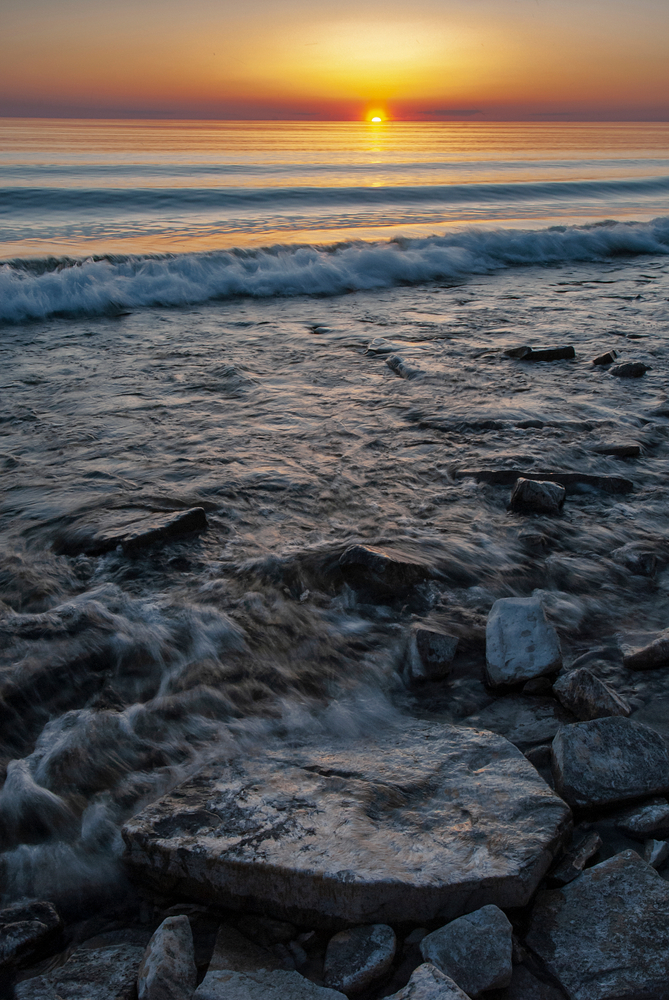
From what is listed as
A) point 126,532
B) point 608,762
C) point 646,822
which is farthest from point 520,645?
point 126,532

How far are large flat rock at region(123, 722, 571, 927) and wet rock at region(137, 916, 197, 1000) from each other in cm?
11

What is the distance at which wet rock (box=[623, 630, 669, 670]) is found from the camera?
7.23ft

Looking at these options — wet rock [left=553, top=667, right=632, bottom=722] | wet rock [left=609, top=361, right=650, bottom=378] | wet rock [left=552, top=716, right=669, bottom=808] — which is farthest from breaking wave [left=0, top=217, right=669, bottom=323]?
wet rock [left=552, top=716, right=669, bottom=808]

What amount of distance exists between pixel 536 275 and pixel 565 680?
9.50m

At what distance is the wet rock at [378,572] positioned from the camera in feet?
8.83

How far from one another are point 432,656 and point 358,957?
1.02 m

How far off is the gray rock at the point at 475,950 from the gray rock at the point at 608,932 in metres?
0.10

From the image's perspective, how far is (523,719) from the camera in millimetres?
Answer: 2029

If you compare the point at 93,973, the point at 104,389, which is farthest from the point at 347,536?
the point at 104,389

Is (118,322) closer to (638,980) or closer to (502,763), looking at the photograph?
(502,763)

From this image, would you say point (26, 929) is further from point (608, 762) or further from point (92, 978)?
point (608, 762)

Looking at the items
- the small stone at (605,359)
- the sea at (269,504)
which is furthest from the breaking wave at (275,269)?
the small stone at (605,359)

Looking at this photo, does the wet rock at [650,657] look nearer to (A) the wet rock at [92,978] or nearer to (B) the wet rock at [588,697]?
(B) the wet rock at [588,697]

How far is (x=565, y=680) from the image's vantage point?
6.75 feet
